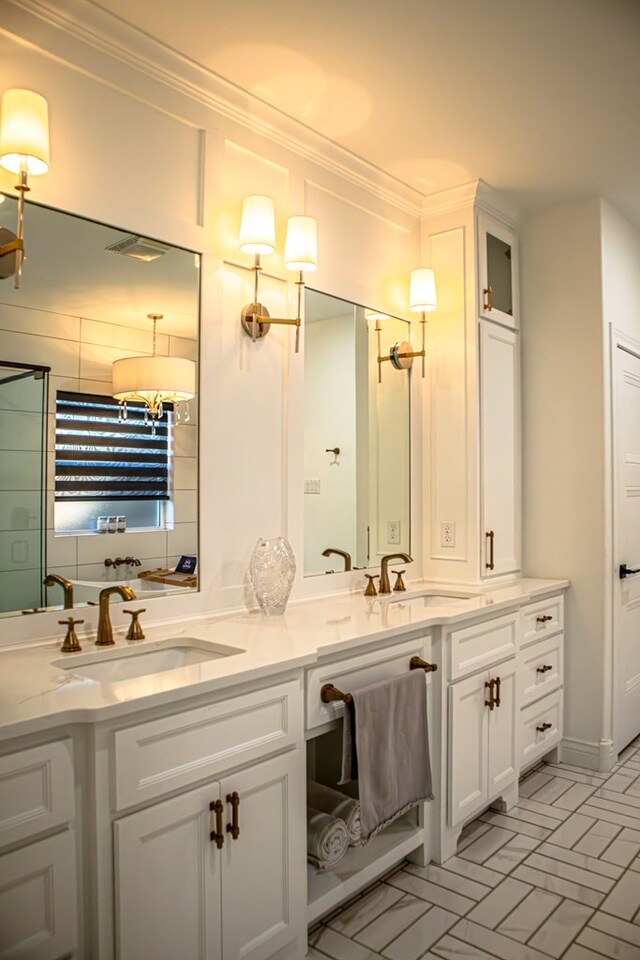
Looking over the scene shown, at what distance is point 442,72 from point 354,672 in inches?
78.5

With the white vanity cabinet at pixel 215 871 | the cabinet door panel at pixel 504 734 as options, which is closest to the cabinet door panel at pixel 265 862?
the white vanity cabinet at pixel 215 871

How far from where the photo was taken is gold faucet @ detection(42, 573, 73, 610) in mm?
1911

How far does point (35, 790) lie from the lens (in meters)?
1.33

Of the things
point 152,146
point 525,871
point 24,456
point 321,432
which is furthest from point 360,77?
point 525,871

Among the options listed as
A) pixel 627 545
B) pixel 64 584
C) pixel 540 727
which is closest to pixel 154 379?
pixel 64 584

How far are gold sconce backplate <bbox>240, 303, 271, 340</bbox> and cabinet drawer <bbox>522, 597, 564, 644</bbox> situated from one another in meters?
1.65

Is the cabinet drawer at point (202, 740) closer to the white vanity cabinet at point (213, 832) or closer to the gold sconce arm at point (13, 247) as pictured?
the white vanity cabinet at point (213, 832)

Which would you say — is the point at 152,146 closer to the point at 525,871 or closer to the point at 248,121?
the point at 248,121

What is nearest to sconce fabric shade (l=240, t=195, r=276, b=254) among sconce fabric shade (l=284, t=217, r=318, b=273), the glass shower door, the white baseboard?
sconce fabric shade (l=284, t=217, r=318, b=273)

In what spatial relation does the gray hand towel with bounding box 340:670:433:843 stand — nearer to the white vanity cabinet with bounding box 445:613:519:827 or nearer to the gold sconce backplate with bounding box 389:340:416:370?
the white vanity cabinet with bounding box 445:613:519:827

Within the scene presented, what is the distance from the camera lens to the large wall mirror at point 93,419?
185cm

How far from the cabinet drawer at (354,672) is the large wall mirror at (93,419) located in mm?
557

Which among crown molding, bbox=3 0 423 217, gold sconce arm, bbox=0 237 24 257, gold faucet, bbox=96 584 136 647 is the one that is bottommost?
gold faucet, bbox=96 584 136 647

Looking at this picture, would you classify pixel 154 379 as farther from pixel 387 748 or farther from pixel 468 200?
pixel 468 200
